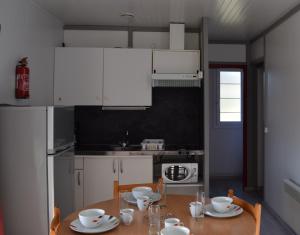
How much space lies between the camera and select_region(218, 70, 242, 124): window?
6188mm

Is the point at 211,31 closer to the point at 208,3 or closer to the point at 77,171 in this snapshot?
the point at 208,3

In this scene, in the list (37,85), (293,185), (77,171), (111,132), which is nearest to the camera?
(293,185)

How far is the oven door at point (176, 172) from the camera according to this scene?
3.95 meters

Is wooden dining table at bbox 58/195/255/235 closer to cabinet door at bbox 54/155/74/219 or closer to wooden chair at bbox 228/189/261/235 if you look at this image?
wooden chair at bbox 228/189/261/235

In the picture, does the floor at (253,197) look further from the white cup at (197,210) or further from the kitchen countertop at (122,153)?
the white cup at (197,210)

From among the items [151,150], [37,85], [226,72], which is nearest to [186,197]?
[151,150]

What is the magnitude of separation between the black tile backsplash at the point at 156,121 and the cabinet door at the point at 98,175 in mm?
616

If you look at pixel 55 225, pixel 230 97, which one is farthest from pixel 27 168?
pixel 230 97

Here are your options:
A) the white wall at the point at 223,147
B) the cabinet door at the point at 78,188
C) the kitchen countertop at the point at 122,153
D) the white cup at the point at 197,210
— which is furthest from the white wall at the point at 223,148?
the white cup at the point at 197,210

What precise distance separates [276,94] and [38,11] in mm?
3129

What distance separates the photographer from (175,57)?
13.7 feet

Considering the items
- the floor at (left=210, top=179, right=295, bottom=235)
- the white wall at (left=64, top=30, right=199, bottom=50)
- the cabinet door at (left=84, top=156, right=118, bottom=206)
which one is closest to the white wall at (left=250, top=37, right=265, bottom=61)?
the white wall at (left=64, top=30, right=199, bottom=50)

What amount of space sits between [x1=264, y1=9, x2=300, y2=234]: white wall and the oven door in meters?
1.16

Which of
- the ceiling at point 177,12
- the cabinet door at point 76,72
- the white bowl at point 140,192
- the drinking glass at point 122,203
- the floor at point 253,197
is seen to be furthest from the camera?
the cabinet door at point 76,72
